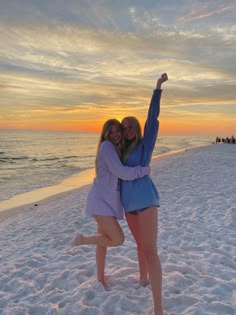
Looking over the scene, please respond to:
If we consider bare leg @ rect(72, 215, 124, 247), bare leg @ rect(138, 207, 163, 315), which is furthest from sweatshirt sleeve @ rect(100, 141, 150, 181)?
bare leg @ rect(72, 215, 124, 247)

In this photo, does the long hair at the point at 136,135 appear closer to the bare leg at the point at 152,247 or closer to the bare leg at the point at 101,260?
the bare leg at the point at 152,247

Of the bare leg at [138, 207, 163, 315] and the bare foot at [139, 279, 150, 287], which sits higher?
the bare leg at [138, 207, 163, 315]

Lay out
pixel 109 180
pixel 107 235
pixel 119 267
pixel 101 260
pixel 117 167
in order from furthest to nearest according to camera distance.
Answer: pixel 119 267 < pixel 101 260 < pixel 107 235 < pixel 109 180 < pixel 117 167

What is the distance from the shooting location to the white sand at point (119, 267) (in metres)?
4.88

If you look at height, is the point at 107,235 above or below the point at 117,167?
below

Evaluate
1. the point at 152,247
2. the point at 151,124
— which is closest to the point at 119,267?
the point at 152,247

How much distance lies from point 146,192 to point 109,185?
54 cm

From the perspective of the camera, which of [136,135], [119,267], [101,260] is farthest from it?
[119,267]

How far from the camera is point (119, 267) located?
6.18 meters

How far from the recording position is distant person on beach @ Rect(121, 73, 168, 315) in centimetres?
437

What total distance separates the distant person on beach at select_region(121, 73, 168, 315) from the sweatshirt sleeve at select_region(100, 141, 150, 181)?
0.12 meters

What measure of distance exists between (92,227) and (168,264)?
3.33 m

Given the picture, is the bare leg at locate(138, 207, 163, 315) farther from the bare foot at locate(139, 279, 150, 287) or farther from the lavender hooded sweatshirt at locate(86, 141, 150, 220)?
the bare foot at locate(139, 279, 150, 287)

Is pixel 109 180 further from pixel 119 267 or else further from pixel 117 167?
pixel 119 267
